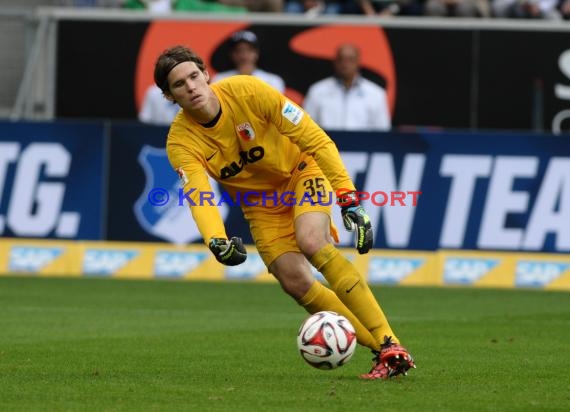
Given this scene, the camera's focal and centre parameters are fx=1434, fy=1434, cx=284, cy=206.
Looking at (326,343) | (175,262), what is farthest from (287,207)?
(175,262)

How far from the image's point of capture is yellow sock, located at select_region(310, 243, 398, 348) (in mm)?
9195

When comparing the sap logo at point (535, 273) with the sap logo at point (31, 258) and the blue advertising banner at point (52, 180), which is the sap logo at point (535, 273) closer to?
the blue advertising banner at point (52, 180)

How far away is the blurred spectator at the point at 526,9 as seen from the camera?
20.9 metres

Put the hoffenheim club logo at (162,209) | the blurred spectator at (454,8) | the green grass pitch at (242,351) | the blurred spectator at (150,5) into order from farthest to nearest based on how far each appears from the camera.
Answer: the blurred spectator at (150,5) → the blurred spectator at (454,8) → the hoffenheim club logo at (162,209) → the green grass pitch at (242,351)

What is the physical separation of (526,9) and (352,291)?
12544mm

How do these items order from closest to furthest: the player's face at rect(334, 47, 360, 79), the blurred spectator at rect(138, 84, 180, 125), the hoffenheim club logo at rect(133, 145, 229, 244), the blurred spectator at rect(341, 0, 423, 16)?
the player's face at rect(334, 47, 360, 79), the hoffenheim club logo at rect(133, 145, 229, 244), the blurred spectator at rect(138, 84, 180, 125), the blurred spectator at rect(341, 0, 423, 16)

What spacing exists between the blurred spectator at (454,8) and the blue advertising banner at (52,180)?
5.33 metres

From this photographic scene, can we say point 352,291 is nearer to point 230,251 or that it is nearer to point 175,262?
point 230,251

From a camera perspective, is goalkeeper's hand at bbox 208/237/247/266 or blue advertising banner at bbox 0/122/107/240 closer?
goalkeeper's hand at bbox 208/237/247/266

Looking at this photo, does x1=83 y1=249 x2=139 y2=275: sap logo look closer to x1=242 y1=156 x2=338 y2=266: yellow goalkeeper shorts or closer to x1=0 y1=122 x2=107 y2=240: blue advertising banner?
x1=0 y1=122 x2=107 y2=240: blue advertising banner

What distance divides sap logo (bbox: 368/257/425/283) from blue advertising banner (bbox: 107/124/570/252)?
7.4 inches

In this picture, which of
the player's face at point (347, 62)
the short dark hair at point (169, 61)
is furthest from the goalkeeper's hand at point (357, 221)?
the player's face at point (347, 62)

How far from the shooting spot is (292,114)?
936cm

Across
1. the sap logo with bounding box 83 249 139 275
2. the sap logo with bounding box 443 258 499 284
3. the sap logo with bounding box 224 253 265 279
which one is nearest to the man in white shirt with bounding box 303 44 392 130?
the sap logo with bounding box 224 253 265 279
